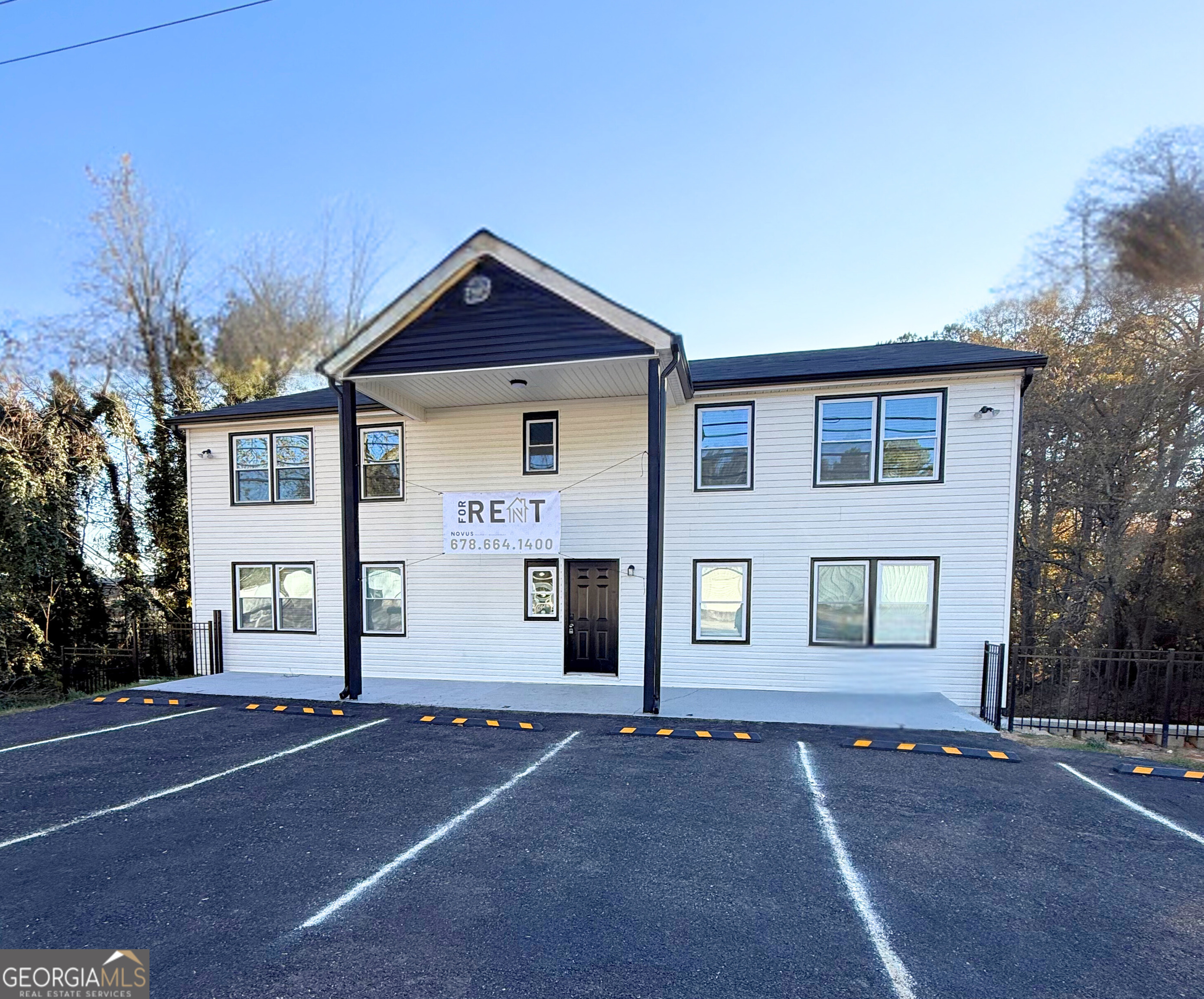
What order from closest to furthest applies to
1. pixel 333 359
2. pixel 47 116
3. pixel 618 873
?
pixel 618 873 < pixel 333 359 < pixel 47 116

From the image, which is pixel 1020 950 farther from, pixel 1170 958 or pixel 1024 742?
pixel 1024 742

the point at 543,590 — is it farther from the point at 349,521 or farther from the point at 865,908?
the point at 865,908

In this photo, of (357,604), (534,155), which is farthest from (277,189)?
(357,604)

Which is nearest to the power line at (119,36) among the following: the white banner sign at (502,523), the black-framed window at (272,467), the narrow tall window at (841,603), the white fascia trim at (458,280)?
the white fascia trim at (458,280)

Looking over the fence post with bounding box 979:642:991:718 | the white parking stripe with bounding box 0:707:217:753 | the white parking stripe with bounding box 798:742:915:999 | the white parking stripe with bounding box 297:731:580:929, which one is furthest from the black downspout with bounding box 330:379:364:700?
the fence post with bounding box 979:642:991:718

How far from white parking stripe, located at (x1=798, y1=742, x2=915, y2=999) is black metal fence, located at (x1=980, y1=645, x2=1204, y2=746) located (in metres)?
4.02

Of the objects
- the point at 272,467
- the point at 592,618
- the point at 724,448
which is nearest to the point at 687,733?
the point at 592,618

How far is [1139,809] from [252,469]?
41.4 feet

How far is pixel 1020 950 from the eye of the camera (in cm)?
263

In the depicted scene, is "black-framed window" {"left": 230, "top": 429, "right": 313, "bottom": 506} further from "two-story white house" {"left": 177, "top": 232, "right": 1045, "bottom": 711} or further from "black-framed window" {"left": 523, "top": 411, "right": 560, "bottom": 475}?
"black-framed window" {"left": 523, "top": 411, "right": 560, "bottom": 475}

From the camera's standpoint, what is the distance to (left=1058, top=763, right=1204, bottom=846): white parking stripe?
394 centimetres

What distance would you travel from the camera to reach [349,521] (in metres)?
7.53

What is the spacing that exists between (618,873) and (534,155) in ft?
39.6

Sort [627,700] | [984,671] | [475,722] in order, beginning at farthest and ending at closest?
[627,700] < [984,671] < [475,722]
